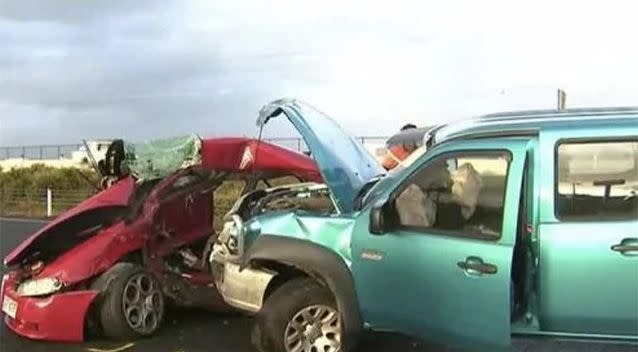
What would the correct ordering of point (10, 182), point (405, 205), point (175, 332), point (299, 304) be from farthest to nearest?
point (10, 182)
point (175, 332)
point (299, 304)
point (405, 205)

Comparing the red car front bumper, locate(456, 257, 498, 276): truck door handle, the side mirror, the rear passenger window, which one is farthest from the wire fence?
the rear passenger window

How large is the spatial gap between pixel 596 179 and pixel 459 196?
92 centimetres

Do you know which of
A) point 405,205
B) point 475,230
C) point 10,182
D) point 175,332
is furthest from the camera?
point 10,182

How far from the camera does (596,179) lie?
5.11 meters

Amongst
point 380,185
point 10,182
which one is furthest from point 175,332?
point 10,182

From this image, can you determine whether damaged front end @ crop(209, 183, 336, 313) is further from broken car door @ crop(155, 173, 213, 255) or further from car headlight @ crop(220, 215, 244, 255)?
broken car door @ crop(155, 173, 213, 255)

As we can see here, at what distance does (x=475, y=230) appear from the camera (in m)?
5.25

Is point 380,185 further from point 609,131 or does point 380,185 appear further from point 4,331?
point 4,331

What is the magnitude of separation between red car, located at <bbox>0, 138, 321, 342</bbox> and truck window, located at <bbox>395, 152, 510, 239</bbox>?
289 cm

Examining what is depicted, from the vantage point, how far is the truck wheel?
595 centimetres

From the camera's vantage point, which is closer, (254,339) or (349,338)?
(349,338)

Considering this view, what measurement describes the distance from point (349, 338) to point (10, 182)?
39309 mm

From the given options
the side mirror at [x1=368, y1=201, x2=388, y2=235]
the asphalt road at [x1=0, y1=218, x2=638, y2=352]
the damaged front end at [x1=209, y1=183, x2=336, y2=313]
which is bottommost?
the asphalt road at [x1=0, y1=218, x2=638, y2=352]

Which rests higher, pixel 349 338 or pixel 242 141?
pixel 242 141
